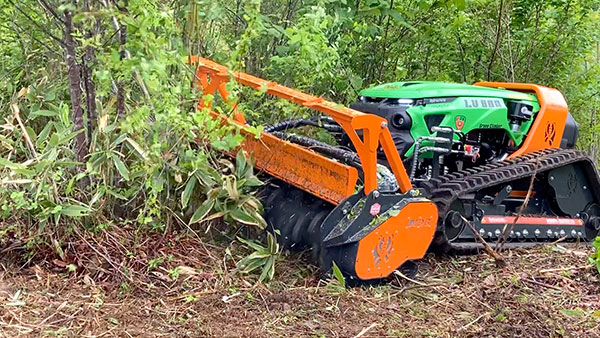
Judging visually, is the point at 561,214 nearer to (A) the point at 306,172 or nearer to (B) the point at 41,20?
(A) the point at 306,172

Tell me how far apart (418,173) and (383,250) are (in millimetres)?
1109

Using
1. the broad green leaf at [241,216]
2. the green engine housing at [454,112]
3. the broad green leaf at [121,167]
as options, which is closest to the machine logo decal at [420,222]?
the green engine housing at [454,112]

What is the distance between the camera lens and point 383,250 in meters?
4.09

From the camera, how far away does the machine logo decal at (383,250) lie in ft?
13.3

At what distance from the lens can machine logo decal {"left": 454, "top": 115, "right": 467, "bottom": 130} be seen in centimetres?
503

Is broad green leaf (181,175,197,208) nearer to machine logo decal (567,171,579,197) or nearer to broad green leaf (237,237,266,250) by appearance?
broad green leaf (237,237,266,250)

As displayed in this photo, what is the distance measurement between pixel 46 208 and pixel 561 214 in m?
4.07

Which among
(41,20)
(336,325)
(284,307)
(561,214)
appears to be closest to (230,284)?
(284,307)

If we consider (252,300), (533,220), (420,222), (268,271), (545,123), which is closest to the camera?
(252,300)

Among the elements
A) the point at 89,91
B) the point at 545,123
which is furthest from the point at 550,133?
the point at 89,91

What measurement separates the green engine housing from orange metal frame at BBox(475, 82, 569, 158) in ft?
0.21

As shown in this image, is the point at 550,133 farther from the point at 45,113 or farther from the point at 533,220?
the point at 45,113

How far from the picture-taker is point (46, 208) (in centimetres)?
405

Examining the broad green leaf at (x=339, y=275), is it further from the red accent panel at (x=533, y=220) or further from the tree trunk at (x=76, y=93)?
the tree trunk at (x=76, y=93)
